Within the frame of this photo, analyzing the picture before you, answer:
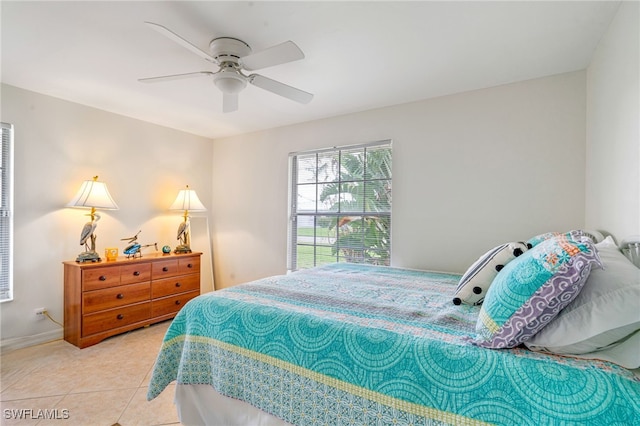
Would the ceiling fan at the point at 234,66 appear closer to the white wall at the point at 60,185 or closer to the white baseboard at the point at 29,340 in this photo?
the white wall at the point at 60,185

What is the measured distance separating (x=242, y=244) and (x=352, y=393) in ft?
11.0

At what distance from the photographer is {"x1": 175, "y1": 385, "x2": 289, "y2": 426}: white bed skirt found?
145 cm

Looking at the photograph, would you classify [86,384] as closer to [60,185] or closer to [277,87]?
[60,185]

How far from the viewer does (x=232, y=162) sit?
4.43 metres

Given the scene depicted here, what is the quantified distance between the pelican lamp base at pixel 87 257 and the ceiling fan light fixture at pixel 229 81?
226 centimetres

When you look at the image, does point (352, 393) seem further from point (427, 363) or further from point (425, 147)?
point (425, 147)

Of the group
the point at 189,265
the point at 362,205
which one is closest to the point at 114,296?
the point at 189,265

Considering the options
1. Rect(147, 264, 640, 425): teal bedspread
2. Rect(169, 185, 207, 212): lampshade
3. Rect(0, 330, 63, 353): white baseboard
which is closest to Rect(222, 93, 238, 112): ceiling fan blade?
Rect(147, 264, 640, 425): teal bedspread

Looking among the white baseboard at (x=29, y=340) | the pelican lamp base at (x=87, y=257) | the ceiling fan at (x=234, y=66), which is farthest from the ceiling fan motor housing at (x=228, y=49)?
the white baseboard at (x=29, y=340)

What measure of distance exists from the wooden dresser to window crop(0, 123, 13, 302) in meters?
0.41

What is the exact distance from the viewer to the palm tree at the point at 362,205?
3.30 metres

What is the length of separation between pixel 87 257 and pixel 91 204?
20.8 inches

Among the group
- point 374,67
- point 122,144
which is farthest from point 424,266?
point 122,144

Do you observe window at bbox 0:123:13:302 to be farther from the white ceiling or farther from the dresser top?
the white ceiling
